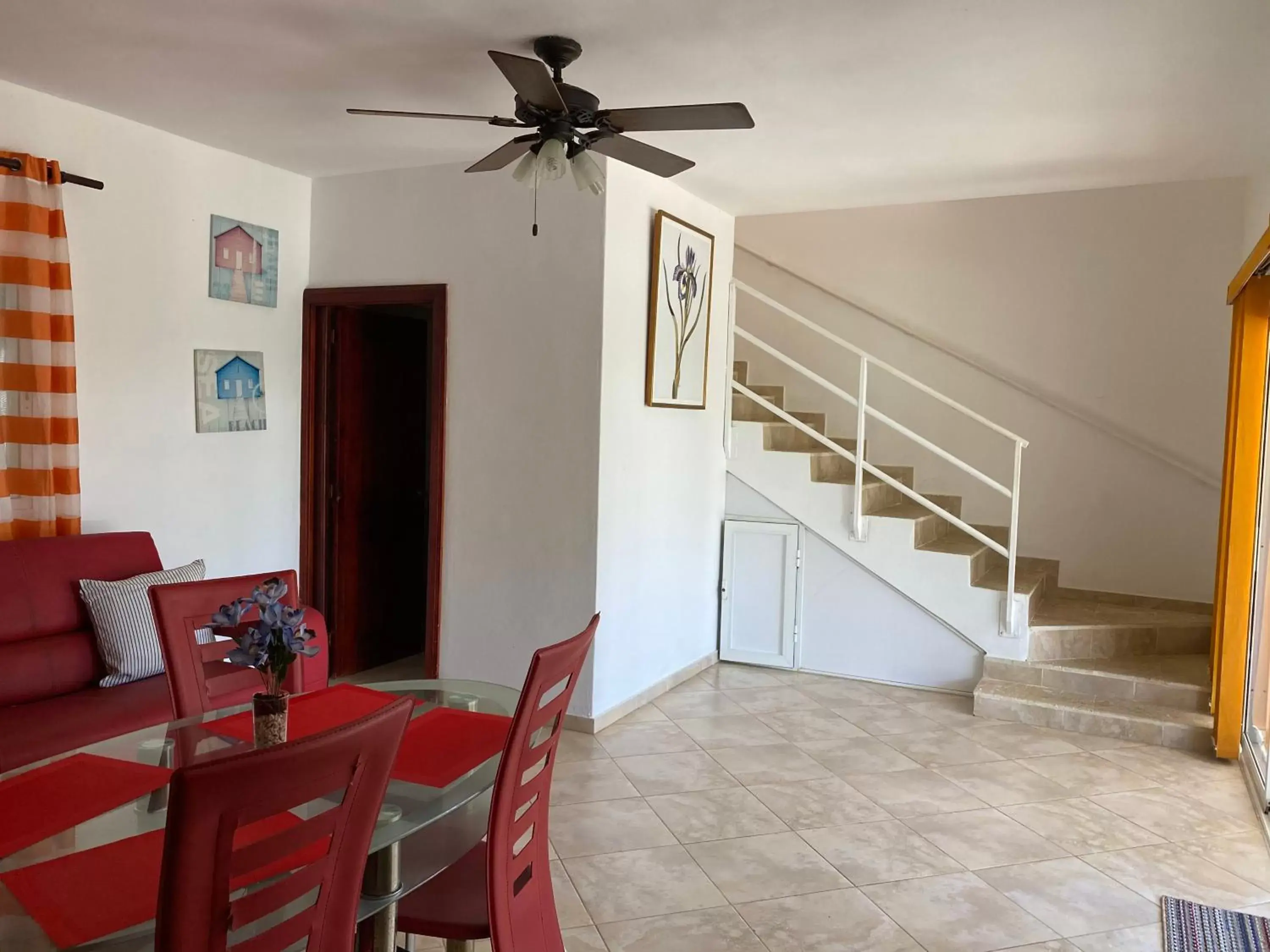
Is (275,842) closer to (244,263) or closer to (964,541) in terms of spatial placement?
(244,263)

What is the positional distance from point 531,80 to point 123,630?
92.6 inches

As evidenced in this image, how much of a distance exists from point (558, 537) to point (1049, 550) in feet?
10.7

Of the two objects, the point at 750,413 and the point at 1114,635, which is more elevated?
the point at 750,413

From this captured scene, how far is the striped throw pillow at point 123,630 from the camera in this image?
3.24 m

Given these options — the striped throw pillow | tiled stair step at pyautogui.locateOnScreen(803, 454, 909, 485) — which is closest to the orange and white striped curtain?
the striped throw pillow

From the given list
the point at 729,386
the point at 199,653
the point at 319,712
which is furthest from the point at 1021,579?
the point at 199,653

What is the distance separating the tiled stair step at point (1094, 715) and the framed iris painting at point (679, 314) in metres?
2.10

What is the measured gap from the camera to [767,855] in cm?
305

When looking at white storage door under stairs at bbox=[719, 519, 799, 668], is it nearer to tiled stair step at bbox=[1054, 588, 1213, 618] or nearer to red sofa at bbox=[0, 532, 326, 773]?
tiled stair step at bbox=[1054, 588, 1213, 618]

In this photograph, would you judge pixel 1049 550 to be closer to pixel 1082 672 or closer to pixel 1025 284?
pixel 1082 672

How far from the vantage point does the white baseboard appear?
4156 millimetres

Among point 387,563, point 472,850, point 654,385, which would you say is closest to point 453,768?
point 472,850

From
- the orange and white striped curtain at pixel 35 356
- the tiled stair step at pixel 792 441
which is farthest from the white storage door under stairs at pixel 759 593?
the orange and white striped curtain at pixel 35 356

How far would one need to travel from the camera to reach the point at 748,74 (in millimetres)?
3088
